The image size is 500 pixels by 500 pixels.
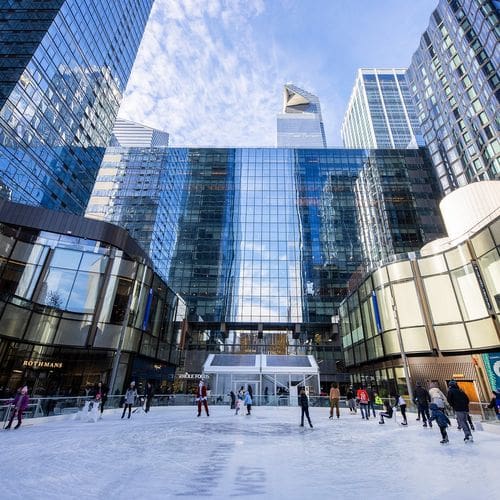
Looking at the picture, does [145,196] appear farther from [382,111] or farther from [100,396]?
[382,111]

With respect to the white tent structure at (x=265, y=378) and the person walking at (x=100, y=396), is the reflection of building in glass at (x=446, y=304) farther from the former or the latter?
the person walking at (x=100, y=396)

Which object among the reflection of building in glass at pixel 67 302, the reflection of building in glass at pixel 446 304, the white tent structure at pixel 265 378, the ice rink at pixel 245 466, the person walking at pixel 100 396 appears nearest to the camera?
the ice rink at pixel 245 466

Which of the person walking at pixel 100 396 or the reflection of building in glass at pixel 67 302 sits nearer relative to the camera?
the person walking at pixel 100 396

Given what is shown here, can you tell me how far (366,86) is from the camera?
474 feet

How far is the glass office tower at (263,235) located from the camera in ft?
176

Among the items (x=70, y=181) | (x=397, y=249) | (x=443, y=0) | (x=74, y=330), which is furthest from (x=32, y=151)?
(x=443, y=0)

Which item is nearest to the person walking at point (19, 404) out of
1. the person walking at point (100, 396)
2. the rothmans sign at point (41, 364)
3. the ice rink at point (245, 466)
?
the ice rink at point (245, 466)

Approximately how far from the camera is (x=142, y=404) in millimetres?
20516

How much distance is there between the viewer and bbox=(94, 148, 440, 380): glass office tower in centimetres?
5375

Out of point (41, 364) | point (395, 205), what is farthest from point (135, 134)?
point (41, 364)

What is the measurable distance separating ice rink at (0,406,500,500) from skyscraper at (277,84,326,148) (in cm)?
15057

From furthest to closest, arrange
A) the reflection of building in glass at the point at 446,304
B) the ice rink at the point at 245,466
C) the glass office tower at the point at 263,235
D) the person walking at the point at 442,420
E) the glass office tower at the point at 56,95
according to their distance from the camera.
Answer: the glass office tower at the point at 263,235 < the glass office tower at the point at 56,95 < the reflection of building in glass at the point at 446,304 < the person walking at the point at 442,420 < the ice rink at the point at 245,466

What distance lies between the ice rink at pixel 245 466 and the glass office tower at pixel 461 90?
5303cm

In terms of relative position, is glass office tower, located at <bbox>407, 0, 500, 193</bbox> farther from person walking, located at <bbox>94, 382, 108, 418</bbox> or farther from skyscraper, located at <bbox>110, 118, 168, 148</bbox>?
skyscraper, located at <bbox>110, 118, 168, 148</bbox>
